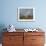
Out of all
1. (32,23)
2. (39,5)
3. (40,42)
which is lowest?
(40,42)

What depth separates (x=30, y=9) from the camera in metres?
4.18

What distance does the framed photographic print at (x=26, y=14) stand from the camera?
13.7ft

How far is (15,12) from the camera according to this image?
4.20 m

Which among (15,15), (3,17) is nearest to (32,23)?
(15,15)

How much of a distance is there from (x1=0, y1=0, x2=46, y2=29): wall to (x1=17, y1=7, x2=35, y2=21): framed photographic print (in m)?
0.10

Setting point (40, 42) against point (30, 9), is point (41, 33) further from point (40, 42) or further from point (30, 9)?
point (30, 9)

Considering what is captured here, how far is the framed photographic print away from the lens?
4.18 meters

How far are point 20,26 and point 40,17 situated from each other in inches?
28.7

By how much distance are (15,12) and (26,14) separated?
0.37 meters

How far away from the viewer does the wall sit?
4188 millimetres

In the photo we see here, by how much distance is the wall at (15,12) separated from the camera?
4.19m

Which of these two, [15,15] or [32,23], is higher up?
[15,15]

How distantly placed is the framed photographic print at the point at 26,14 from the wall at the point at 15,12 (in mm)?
101

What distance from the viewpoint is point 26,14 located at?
4203mm
